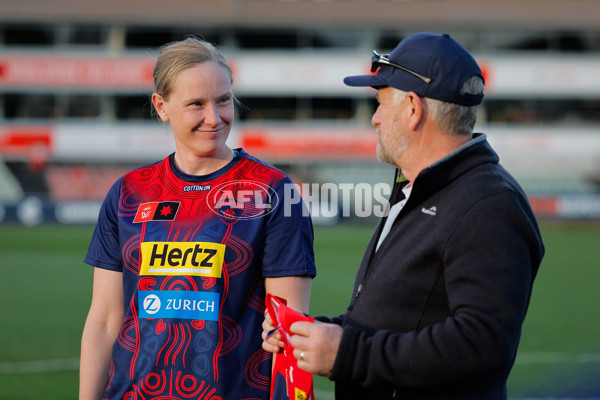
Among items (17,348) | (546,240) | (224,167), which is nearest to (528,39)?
(546,240)

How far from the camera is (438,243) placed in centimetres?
200

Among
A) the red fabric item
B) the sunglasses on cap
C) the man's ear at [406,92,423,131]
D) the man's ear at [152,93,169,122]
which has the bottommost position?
the red fabric item

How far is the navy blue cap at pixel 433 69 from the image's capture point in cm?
209

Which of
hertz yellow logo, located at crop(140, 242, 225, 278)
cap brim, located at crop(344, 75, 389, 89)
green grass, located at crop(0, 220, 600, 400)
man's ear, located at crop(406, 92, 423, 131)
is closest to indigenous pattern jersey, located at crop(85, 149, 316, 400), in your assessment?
hertz yellow logo, located at crop(140, 242, 225, 278)

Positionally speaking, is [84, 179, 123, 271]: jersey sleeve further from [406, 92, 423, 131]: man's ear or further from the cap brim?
[406, 92, 423, 131]: man's ear

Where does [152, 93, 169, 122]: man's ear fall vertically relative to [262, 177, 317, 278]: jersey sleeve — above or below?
above

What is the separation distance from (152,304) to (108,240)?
329 mm

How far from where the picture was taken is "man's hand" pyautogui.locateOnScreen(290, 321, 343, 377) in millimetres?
2000

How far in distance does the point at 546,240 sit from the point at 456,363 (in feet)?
77.5

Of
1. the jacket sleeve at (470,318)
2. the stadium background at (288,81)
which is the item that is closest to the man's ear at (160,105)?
the jacket sleeve at (470,318)

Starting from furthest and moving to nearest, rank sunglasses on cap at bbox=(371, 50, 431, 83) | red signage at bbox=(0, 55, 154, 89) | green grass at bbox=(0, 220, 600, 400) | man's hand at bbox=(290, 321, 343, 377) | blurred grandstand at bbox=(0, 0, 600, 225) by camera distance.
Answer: red signage at bbox=(0, 55, 154, 89) → blurred grandstand at bbox=(0, 0, 600, 225) → green grass at bbox=(0, 220, 600, 400) → sunglasses on cap at bbox=(371, 50, 431, 83) → man's hand at bbox=(290, 321, 343, 377)

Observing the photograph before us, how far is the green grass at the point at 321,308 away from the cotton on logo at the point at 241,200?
13.2 ft

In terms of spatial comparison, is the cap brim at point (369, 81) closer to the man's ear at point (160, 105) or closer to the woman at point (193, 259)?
the woman at point (193, 259)

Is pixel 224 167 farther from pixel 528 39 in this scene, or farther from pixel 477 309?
pixel 528 39
